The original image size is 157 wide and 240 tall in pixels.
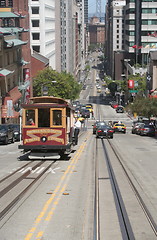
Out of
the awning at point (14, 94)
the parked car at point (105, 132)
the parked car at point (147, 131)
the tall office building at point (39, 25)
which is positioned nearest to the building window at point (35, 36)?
the tall office building at point (39, 25)

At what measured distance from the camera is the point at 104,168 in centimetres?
1973

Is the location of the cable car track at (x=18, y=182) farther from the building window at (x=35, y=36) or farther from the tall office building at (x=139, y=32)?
the tall office building at (x=139, y=32)

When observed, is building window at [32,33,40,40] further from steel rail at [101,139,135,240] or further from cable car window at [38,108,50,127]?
steel rail at [101,139,135,240]

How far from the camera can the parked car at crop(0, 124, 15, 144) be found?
3406cm

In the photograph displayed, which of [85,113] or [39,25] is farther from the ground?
[39,25]

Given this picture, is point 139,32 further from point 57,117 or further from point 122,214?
point 122,214

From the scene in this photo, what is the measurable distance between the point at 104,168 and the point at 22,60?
48331mm

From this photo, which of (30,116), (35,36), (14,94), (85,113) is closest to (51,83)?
(85,113)

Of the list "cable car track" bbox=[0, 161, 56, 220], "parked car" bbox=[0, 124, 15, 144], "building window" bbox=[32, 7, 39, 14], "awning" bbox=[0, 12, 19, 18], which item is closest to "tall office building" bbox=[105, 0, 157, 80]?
"building window" bbox=[32, 7, 39, 14]

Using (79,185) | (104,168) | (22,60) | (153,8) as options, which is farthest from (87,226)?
(153,8)

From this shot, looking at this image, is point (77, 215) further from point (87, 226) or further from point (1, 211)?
point (1, 211)

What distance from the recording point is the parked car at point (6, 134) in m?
34.1

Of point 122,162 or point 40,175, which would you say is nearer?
point 40,175

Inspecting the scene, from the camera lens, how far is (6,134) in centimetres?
3459
